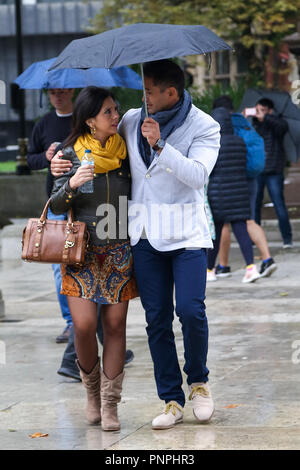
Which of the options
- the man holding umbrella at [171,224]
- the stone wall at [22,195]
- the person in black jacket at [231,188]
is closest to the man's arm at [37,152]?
the man holding umbrella at [171,224]

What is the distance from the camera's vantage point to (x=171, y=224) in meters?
5.08

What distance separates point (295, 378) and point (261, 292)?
3.72 meters

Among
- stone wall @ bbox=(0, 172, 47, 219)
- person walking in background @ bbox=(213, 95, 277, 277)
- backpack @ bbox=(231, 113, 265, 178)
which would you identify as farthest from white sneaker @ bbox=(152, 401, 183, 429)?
stone wall @ bbox=(0, 172, 47, 219)

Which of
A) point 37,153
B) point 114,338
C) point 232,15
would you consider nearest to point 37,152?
point 37,153

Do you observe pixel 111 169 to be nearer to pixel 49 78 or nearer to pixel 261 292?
pixel 49 78

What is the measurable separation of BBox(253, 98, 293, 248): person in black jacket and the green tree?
33.6 feet

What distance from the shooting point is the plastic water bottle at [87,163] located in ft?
16.5

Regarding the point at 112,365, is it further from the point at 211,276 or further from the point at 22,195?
the point at 22,195

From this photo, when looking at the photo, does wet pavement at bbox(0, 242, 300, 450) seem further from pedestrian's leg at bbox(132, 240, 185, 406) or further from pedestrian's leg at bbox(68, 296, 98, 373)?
pedestrian's leg at bbox(68, 296, 98, 373)

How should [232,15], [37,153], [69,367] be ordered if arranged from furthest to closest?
[232,15], [37,153], [69,367]

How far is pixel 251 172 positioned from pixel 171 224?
231 inches

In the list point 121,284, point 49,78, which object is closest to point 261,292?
point 49,78

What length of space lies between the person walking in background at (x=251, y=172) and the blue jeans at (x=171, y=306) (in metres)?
5.68
